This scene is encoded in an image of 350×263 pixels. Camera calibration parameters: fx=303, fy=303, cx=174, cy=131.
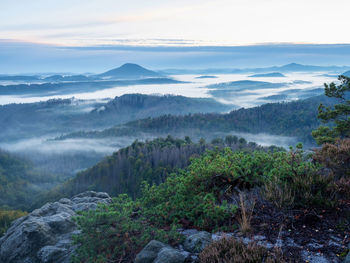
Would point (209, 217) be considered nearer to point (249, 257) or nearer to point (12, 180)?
point (249, 257)

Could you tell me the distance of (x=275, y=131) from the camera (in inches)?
7554

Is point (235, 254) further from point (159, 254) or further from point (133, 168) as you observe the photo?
point (133, 168)

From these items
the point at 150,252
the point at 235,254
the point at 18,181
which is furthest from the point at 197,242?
the point at 18,181

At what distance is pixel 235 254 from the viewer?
596 cm

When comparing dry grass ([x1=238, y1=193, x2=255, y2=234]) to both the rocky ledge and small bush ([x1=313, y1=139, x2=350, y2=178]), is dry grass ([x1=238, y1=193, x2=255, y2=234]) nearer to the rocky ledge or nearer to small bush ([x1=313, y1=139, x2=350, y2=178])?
the rocky ledge

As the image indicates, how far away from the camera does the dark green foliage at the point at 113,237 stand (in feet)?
27.0

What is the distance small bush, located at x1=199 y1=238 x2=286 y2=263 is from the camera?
5.90 meters

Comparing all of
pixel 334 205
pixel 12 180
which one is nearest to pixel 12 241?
pixel 334 205

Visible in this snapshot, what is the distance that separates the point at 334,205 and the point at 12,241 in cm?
1304

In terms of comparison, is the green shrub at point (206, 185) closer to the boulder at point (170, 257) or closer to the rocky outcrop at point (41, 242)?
the boulder at point (170, 257)

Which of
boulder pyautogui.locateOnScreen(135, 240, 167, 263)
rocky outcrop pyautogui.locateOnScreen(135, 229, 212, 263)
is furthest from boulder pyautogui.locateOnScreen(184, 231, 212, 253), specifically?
boulder pyautogui.locateOnScreen(135, 240, 167, 263)

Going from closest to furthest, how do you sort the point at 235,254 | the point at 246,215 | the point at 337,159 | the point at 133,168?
1. the point at 235,254
2. the point at 246,215
3. the point at 337,159
4. the point at 133,168

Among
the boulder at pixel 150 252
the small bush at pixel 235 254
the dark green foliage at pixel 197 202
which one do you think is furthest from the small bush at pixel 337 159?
the boulder at pixel 150 252

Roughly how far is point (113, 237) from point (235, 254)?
400 cm
